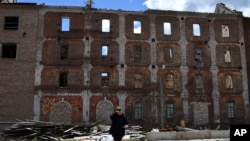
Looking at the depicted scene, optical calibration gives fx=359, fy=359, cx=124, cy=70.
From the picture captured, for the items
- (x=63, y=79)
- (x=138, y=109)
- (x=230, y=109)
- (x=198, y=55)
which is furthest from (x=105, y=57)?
(x=230, y=109)

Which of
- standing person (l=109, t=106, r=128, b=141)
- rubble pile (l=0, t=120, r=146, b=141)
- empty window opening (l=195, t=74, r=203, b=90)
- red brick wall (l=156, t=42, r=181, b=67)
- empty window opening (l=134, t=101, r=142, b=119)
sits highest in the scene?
red brick wall (l=156, t=42, r=181, b=67)

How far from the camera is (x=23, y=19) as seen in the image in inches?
1342

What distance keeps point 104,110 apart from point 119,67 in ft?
14.3

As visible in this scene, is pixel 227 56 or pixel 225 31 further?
pixel 225 31

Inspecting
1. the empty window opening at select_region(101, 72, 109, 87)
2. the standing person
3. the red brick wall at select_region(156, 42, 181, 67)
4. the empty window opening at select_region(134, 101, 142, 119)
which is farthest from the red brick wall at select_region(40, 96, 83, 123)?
the standing person

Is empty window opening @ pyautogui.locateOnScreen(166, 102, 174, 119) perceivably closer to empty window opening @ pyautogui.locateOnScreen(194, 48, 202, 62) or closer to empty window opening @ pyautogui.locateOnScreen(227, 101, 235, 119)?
empty window opening @ pyautogui.locateOnScreen(194, 48, 202, 62)

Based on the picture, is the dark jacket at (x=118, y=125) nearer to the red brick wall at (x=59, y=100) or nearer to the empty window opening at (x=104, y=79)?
the red brick wall at (x=59, y=100)

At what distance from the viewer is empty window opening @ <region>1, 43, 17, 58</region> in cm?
3359

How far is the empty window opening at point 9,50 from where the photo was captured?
3359cm

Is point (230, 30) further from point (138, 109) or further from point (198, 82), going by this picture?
point (138, 109)

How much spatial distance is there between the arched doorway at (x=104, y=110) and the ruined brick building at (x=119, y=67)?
92 mm

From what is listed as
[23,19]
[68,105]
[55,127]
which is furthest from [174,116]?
[23,19]

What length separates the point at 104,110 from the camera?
33.1 m

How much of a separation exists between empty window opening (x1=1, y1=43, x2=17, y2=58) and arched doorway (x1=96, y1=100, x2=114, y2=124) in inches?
368
